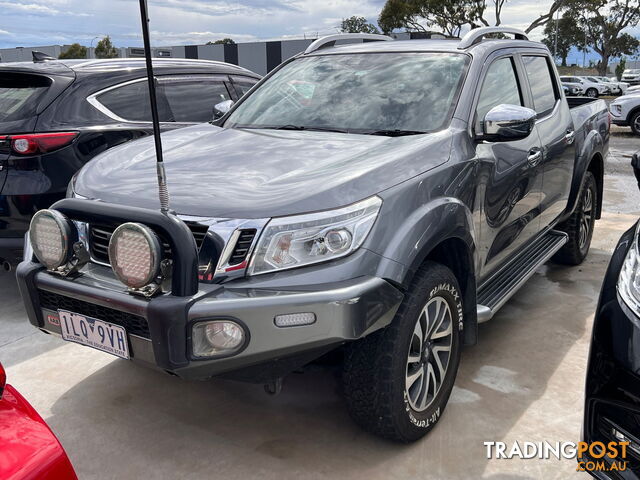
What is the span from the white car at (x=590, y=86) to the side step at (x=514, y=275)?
37.4m

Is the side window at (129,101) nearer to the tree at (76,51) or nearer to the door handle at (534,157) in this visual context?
the door handle at (534,157)

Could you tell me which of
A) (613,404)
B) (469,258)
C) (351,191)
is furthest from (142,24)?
(613,404)

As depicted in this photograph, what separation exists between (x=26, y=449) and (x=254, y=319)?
815 millimetres

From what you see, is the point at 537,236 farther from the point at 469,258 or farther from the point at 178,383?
the point at 178,383

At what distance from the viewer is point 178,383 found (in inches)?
126

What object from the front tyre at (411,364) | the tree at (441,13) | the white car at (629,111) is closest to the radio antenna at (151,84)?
the front tyre at (411,364)

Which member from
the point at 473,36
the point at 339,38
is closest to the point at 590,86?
the point at 339,38

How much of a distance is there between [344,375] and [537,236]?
225 cm

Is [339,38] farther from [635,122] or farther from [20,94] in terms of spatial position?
[635,122]

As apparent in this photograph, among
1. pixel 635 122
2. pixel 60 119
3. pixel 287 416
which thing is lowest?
pixel 635 122

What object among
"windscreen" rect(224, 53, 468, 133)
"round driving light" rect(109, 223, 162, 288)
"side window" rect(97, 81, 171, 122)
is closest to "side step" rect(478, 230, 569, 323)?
"windscreen" rect(224, 53, 468, 133)

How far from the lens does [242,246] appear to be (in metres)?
2.18

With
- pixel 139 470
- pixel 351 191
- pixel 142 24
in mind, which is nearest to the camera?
pixel 142 24

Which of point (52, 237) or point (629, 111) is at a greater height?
point (52, 237)
